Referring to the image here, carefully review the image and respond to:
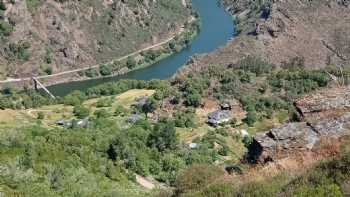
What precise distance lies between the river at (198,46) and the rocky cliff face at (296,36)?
9970 millimetres

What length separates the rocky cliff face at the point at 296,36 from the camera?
124m

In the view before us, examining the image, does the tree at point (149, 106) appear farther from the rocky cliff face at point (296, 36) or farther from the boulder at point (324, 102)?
the boulder at point (324, 102)

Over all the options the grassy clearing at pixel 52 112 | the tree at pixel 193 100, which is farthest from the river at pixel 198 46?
the tree at pixel 193 100

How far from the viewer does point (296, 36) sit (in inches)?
5256

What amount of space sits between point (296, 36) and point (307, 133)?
376 ft

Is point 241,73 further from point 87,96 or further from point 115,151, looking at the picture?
point 115,151

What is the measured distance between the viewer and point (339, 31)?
131m

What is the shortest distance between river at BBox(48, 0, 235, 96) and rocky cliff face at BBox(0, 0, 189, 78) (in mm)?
8098

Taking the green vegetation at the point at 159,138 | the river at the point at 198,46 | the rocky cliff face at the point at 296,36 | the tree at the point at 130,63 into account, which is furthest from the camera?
the tree at the point at 130,63

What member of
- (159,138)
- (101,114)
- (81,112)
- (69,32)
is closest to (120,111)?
(101,114)

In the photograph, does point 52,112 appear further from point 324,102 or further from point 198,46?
point 198,46

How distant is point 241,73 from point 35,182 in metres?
68.9

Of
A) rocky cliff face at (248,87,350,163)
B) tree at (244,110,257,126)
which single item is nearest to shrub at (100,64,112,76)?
tree at (244,110,257,126)

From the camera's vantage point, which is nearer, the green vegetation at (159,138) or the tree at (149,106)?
the green vegetation at (159,138)
